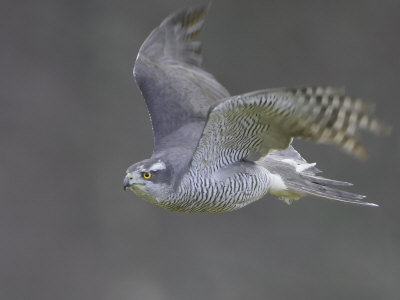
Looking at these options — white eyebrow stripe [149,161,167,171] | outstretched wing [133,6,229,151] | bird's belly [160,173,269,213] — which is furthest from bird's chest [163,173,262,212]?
outstretched wing [133,6,229,151]

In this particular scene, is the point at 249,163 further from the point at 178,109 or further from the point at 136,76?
the point at 136,76

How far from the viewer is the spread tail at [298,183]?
4953 millimetres

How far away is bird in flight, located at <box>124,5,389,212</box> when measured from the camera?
4.03 m

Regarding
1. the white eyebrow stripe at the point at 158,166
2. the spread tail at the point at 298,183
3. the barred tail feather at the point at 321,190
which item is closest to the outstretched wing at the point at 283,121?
the white eyebrow stripe at the point at 158,166

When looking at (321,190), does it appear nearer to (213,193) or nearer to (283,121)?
(213,193)

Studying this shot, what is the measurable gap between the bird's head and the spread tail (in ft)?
2.01

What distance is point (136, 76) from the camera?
17.3 feet

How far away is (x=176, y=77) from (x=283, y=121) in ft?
3.85

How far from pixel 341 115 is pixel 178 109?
1294 millimetres

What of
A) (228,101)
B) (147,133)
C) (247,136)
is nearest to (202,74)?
(247,136)

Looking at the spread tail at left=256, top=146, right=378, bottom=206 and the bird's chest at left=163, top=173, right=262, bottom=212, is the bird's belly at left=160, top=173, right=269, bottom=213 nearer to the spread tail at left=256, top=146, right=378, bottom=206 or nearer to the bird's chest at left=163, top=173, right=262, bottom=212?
the bird's chest at left=163, top=173, right=262, bottom=212

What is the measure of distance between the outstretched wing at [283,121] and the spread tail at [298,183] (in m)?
0.38

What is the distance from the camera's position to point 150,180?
14.4 ft

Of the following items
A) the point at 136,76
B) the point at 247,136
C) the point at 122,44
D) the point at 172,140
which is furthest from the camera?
the point at 122,44
